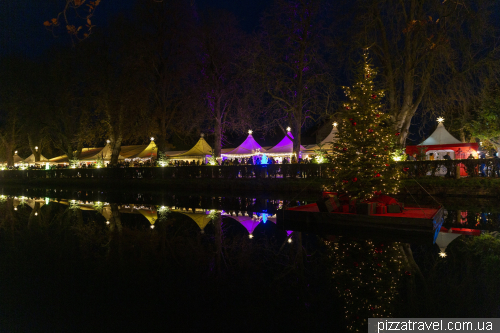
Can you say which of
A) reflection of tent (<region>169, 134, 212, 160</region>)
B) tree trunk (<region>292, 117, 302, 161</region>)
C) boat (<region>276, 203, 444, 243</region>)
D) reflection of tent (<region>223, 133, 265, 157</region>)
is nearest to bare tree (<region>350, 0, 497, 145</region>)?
tree trunk (<region>292, 117, 302, 161</region>)

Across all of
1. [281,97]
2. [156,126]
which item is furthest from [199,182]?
[281,97]

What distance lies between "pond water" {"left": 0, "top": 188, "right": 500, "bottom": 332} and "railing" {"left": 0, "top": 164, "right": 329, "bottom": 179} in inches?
403

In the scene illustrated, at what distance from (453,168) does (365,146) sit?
11.6 metres

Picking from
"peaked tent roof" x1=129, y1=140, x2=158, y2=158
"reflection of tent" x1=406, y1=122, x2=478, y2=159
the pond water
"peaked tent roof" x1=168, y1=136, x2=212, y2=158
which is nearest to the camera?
the pond water

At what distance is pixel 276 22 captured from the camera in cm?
2527

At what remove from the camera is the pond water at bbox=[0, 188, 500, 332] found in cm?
488

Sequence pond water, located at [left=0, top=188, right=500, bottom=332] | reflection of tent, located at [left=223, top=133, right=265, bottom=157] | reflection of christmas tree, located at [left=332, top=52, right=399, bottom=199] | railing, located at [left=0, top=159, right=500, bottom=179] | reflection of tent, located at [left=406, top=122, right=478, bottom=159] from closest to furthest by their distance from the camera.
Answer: pond water, located at [left=0, top=188, right=500, bottom=332], reflection of christmas tree, located at [left=332, top=52, right=399, bottom=199], railing, located at [left=0, top=159, right=500, bottom=179], reflection of tent, located at [left=406, top=122, right=478, bottom=159], reflection of tent, located at [left=223, top=133, right=265, bottom=157]

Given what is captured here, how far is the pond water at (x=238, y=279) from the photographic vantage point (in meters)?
4.88

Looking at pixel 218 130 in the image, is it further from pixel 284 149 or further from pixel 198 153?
pixel 284 149

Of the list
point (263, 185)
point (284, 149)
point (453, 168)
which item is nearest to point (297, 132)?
point (263, 185)

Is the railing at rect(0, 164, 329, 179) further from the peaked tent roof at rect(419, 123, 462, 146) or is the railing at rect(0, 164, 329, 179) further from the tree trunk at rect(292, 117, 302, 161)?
the peaked tent roof at rect(419, 123, 462, 146)

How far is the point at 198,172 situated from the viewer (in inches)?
1245

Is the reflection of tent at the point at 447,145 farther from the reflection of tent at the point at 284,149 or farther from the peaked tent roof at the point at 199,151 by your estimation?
the peaked tent roof at the point at 199,151

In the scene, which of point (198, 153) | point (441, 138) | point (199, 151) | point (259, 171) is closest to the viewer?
point (259, 171)
